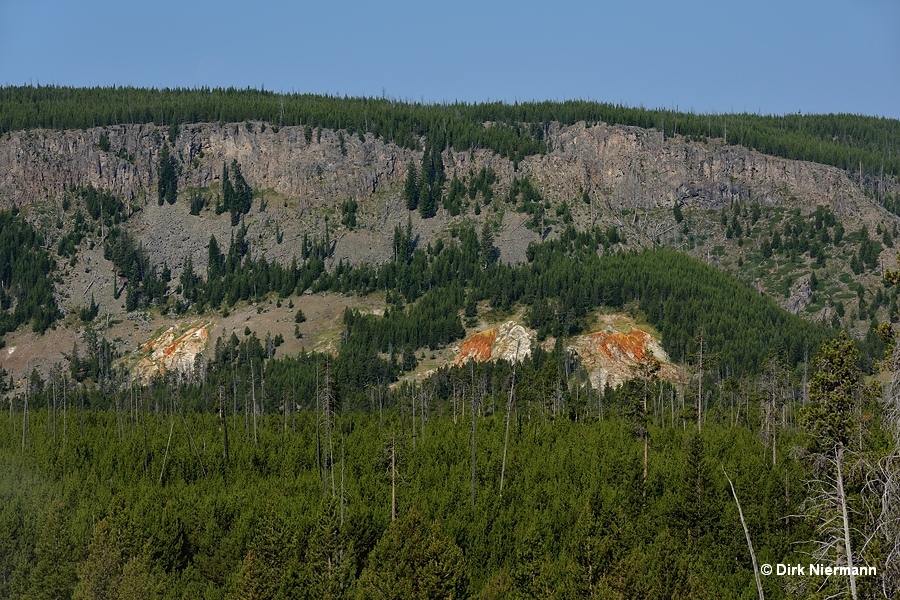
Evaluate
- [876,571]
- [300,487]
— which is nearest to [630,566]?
[876,571]

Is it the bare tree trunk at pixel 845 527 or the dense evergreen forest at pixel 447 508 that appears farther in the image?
the dense evergreen forest at pixel 447 508

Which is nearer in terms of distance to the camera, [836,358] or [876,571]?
[876,571]

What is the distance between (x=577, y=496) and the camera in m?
112

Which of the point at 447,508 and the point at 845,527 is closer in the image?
the point at 845,527

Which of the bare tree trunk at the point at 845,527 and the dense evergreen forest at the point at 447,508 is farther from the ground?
the bare tree trunk at the point at 845,527

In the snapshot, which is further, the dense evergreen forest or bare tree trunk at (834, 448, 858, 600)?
the dense evergreen forest

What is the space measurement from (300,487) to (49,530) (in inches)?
1213

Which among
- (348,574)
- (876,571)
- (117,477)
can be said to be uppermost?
(876,571)

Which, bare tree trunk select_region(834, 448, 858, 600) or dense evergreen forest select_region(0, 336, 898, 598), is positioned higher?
bare tree trunk select_region(834, 448, 858, 600)

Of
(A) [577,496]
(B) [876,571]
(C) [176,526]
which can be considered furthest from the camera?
(A) [577,496]

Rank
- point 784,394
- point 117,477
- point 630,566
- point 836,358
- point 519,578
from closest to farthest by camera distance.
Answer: point 836,358, point 630,566, point 519,578, point 117,477, point 784,394

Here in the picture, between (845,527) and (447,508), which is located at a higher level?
(845,527)

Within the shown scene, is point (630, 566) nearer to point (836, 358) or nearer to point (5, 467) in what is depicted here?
point (836, 358)

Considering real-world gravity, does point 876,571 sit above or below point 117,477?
above
